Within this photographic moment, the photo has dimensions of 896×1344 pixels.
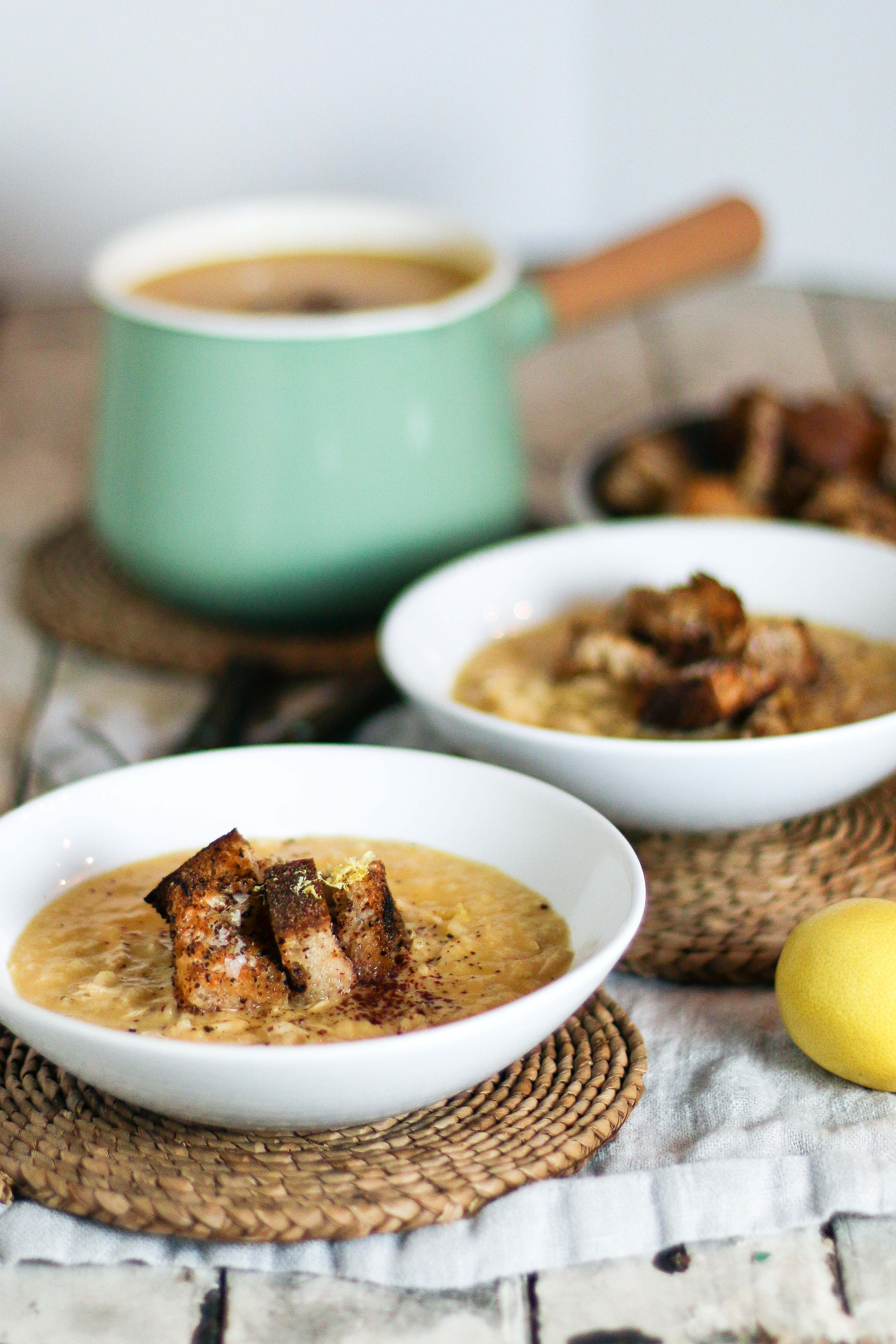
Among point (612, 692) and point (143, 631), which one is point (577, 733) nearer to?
point (612, 692)

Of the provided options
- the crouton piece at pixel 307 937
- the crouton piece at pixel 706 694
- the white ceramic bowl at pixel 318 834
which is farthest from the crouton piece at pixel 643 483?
the crouton piece at pixel 307 937

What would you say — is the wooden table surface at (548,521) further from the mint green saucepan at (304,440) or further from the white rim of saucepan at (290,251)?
the white rim of saucepan at (290,251)

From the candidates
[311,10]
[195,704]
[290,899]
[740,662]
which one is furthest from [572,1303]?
[311,10]

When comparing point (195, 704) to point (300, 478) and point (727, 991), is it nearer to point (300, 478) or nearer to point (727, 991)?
point (300, 478)

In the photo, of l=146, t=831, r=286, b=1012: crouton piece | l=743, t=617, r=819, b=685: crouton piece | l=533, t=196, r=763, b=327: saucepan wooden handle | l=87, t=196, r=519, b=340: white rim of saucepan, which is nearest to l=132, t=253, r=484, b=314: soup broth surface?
l=87, t=196, r=519, b=340: white rim of saucepan

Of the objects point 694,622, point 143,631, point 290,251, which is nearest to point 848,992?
point 694,622
